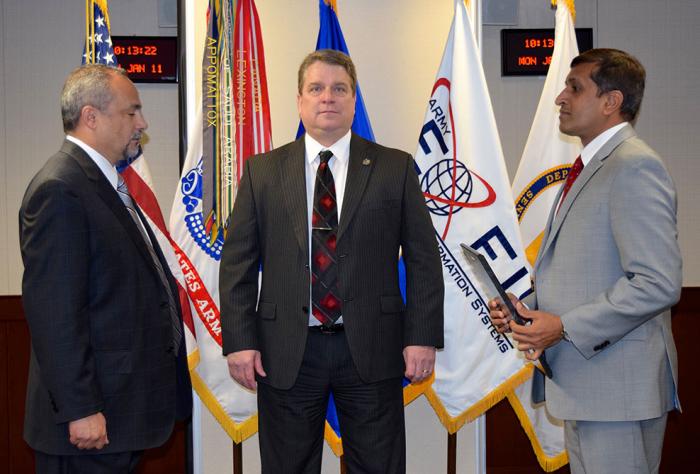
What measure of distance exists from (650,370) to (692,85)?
2480mm

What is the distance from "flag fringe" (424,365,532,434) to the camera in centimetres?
303

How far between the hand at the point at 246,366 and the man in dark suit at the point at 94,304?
0.21 meters

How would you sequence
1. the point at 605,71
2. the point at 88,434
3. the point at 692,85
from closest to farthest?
the point at 88,434 < the point at 605,71 < the point at 692,85

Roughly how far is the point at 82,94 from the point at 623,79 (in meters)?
1.56

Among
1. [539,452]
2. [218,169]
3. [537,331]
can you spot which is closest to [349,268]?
[537,331]

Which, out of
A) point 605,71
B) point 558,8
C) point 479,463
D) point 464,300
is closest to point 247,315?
point 464,300

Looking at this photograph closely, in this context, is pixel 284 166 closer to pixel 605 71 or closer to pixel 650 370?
pixel 605 71

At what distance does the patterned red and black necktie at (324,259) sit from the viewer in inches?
89.2

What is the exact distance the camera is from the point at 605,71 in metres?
2.07

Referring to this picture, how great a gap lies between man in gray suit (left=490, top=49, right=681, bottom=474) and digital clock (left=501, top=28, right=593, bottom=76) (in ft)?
5.48

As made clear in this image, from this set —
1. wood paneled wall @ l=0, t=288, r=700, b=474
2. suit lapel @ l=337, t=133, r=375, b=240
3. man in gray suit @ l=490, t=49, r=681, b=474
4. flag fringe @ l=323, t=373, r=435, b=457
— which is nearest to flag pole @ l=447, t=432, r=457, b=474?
flag fringe @ l=323, t=373, r=435, b=457

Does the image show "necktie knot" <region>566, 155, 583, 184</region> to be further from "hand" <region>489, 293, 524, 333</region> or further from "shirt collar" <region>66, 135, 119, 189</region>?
"shirt collar" <region>66, 135, 119, 189</region>

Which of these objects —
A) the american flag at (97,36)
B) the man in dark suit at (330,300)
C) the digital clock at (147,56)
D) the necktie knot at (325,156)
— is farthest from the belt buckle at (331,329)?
the digital clock at (147,56)

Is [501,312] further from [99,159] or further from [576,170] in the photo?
[99,159]
